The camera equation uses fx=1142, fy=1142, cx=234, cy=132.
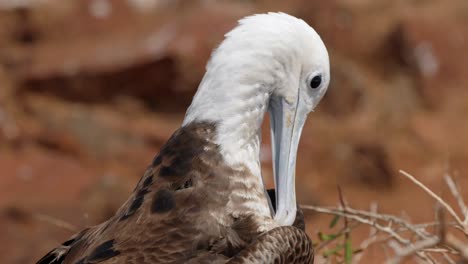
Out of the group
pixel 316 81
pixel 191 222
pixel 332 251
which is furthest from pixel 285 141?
pixel 191 222

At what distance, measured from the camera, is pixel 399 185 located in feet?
30.8

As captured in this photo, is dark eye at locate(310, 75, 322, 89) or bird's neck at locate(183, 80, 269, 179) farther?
dark eye at locate(310, 75, 322, 89)

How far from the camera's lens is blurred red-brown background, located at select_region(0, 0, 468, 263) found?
9.17 meters

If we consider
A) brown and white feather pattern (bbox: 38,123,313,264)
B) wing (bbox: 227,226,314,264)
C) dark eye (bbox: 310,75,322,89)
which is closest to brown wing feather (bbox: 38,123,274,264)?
brown and white feather pattern (bbox: 38,123,313,264)

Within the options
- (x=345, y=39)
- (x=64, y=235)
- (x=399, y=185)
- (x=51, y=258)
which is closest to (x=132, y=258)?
(x=51, y=258)

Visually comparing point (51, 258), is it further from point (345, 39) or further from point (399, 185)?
point (345, 39)

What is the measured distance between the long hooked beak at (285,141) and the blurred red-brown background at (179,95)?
4.08m

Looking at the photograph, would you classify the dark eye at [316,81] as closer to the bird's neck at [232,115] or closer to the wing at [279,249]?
the bird's neck at [232,115]

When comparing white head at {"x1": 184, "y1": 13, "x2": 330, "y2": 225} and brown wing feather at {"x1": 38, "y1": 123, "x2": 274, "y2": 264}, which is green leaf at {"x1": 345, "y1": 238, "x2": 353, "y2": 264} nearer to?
white head at {"x1": 184, "y1": 13, "x2": 330, "y2": 225}

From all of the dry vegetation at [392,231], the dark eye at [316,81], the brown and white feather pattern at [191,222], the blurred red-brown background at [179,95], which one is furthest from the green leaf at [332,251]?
Result: the blurred red-brown background at [179,95]

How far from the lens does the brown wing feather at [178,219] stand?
3.65 m

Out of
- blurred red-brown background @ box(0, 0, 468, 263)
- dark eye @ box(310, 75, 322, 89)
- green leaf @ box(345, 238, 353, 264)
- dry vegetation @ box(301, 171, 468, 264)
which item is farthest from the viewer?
blurred red-brown background @ box(0, 0, 468, 263)

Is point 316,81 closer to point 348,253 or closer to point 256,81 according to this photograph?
point 256,81

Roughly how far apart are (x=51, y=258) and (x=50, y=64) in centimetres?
592
